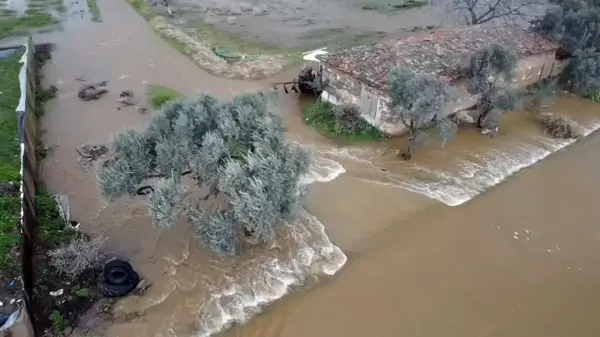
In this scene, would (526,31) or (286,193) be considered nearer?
(286,193)

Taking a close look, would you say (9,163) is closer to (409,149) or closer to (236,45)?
(409,149)

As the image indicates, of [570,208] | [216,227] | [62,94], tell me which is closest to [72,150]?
[62,94]

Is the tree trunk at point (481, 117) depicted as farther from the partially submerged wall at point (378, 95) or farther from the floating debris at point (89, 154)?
the floating debris at point (89, 154)

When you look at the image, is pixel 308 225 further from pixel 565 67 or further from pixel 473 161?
pixel 565 67

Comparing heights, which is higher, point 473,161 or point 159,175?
point 159,175

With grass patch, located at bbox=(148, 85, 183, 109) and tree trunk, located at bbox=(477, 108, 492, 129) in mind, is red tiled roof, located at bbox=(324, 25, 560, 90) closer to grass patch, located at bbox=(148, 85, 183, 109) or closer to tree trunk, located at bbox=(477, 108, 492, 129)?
tree trunk, located at bbox=(477, 108, 492, 129)

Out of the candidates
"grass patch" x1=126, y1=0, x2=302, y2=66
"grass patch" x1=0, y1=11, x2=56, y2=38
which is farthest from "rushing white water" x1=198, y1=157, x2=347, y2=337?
"grass patch" x1=0, y1=11, x2=56, y2=38

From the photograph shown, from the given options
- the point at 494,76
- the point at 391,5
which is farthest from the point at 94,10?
the point at 494,76
